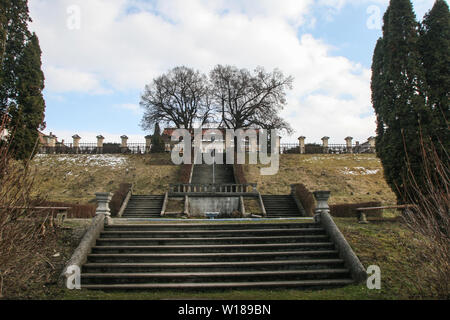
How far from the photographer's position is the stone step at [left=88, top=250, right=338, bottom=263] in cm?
880

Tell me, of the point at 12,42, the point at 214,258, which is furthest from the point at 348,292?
the point at 12,42

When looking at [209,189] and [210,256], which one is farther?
[209,189]

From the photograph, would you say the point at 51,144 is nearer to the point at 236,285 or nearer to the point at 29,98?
the point at 29,98

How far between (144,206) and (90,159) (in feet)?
56.1

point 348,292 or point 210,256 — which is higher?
point 210,256

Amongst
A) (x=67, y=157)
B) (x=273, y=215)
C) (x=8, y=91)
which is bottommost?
(x=273, y=215)

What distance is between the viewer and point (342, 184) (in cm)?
2944

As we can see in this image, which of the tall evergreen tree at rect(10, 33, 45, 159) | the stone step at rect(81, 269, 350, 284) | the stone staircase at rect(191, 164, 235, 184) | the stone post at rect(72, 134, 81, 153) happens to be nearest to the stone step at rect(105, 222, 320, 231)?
the stone step at rect(81, 269, 350, 284)

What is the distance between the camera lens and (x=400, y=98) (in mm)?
14430

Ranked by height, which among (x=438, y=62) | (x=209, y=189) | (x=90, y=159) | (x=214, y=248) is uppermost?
(x=438, y=62)
